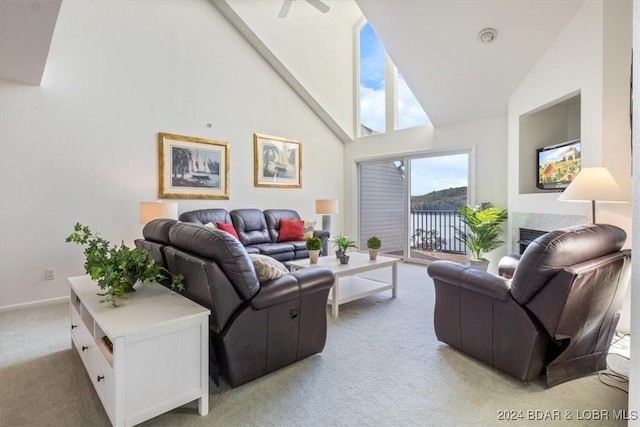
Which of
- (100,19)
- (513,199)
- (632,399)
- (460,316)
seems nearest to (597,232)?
(460,316)

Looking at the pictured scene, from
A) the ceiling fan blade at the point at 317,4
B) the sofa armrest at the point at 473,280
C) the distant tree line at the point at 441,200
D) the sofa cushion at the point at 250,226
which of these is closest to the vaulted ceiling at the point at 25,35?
the ceiling fan blade at the point at 317,4

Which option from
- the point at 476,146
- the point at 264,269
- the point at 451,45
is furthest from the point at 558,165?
the point at 264,269

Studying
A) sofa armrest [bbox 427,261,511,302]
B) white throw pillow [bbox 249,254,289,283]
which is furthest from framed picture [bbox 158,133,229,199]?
sofa armrest [bbox 427,261,511,302]

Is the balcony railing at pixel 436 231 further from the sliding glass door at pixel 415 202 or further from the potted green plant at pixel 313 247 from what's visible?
the potted green plant at pixel 313 247

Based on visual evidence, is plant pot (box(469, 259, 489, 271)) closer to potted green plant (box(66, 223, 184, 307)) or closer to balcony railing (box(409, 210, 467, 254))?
balcony railing (box(409, 210, 467, 254))

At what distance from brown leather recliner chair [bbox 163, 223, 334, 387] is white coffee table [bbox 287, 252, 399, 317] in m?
0.95

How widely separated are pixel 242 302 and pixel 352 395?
82 centimetres

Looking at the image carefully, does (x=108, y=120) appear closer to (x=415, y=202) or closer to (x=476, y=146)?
(x=415, y=202)

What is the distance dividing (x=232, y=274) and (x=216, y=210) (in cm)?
305

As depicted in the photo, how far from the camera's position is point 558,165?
356 cm

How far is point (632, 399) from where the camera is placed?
3.32ft

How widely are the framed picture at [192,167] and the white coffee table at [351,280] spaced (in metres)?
2.01

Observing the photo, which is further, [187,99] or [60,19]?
[187,99]

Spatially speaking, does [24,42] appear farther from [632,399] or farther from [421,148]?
[421,148]
